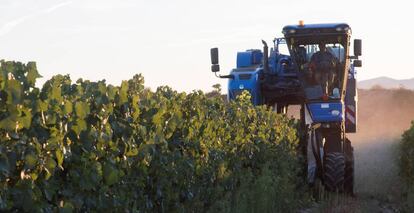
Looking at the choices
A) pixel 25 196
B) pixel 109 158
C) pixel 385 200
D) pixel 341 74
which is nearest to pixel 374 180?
pixel 385 200

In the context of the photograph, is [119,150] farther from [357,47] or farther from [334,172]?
[357,47]

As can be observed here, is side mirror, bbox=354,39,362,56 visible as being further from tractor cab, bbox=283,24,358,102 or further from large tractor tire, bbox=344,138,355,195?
large tractor tire, bbox=344,138,355,195

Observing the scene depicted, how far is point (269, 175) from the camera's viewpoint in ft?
42.6

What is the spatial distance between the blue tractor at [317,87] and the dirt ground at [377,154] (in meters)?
0.89

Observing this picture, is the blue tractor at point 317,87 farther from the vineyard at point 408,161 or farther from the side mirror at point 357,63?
the vineyard at point 408,161

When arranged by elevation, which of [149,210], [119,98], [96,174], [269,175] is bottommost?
[269,175]

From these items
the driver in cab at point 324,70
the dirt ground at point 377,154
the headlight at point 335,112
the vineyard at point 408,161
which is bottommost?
the dirt ground at point 377,154

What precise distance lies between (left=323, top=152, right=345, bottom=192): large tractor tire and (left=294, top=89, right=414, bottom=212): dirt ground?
0.41 m

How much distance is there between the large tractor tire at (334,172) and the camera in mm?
15266

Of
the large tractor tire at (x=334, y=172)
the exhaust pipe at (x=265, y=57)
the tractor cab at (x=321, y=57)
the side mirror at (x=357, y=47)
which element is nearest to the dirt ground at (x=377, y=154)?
the large tractor tire at (x=334, y=172)

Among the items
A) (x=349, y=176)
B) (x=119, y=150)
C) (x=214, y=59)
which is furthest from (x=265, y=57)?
(x=119, y=150)

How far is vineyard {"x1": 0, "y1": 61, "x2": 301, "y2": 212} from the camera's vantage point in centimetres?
489

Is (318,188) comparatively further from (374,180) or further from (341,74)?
(374,180)

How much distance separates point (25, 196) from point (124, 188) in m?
1.88
